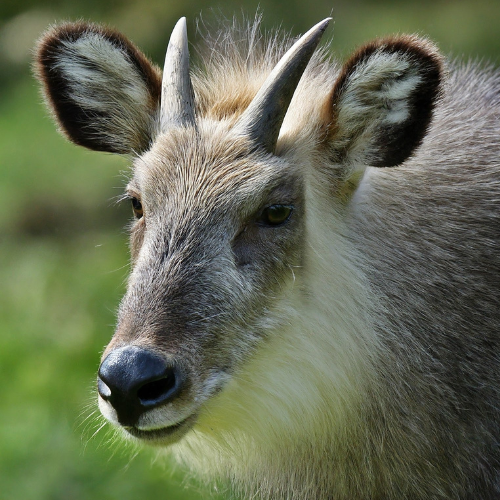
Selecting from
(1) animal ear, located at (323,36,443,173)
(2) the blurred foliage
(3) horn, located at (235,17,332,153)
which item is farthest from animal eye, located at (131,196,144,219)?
(1) animal ear, located at (323,36,443,173)

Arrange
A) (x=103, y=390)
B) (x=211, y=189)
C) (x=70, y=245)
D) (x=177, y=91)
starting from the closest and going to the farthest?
(x=103, y=390)
(x=211, y=189)
(x=177, y=91)
(x=70, y=245)

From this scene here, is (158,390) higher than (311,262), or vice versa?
(311,262)

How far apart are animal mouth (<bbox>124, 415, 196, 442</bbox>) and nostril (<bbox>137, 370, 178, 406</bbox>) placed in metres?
0.17

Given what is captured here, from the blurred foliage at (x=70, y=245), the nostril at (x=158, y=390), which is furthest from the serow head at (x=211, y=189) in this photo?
the blurred foliage at (x=70, y=245)

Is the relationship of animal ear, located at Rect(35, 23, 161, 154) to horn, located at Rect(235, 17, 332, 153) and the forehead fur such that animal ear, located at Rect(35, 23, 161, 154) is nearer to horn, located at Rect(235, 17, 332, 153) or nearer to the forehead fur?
the forehead fur

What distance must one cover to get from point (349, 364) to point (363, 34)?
304 inches

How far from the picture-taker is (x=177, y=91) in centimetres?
466

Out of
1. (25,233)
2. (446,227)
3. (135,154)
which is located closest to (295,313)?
(446,227)

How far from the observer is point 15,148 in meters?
12.1

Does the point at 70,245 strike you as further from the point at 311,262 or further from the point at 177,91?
the point at 311,262

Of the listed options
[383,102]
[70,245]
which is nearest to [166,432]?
[383,102]

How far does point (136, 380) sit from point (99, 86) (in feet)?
6.62

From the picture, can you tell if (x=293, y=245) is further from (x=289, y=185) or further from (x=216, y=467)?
(x=216, y=467)

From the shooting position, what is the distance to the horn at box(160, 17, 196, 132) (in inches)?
182
